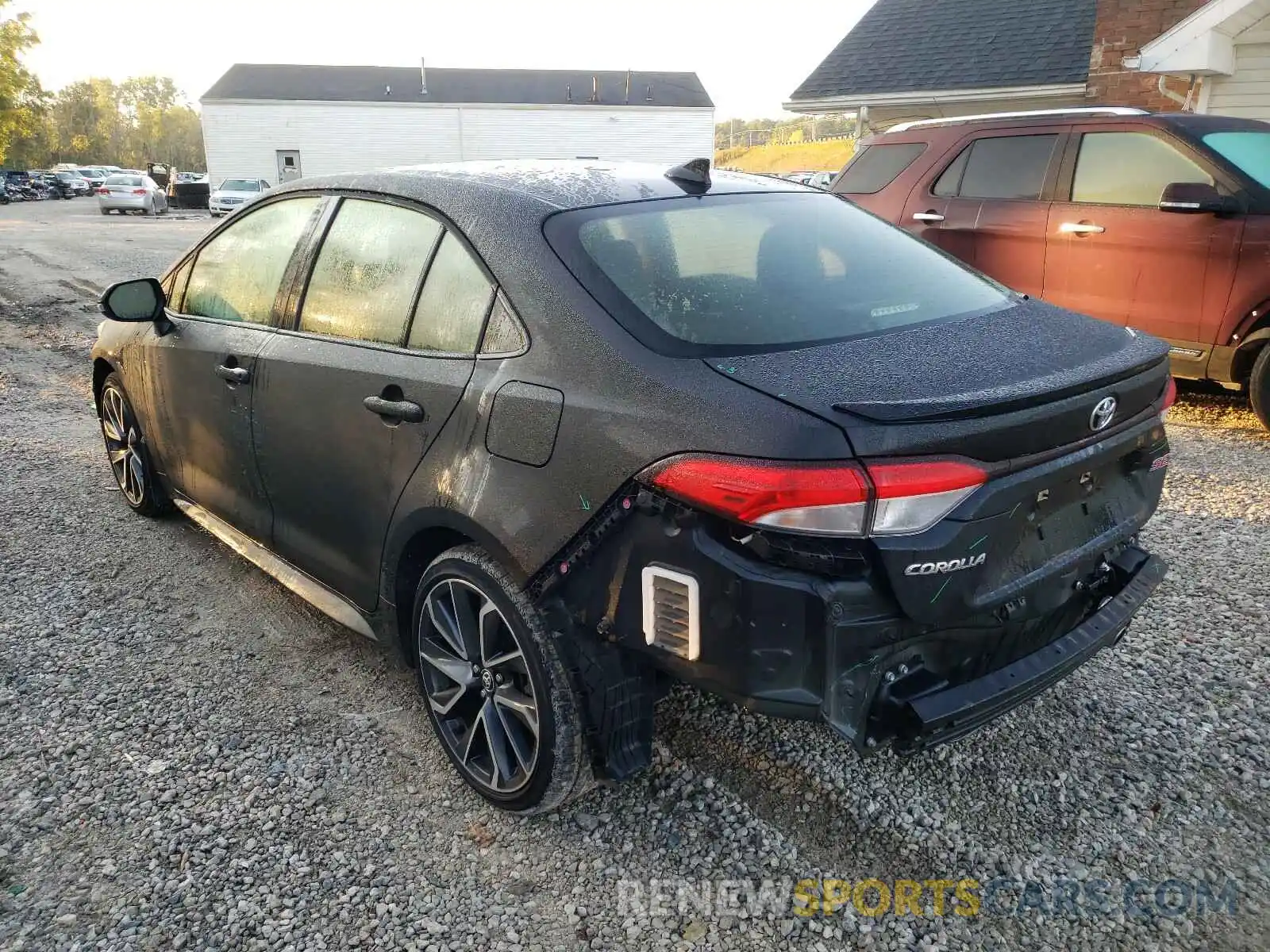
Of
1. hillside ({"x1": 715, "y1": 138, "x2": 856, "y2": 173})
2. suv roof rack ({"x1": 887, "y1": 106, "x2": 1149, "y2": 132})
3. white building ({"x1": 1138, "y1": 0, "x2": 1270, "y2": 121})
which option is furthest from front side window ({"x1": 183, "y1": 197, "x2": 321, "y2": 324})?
hillside ({"x1": 715, "y1": 138, "x2": 856, "y2": 173})

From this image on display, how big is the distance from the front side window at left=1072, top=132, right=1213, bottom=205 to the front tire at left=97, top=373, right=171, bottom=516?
231 inches

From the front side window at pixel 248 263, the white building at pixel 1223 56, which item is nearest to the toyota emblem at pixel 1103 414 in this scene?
the front side window at pixel 248 263

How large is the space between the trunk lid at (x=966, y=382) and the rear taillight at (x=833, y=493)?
0.05m

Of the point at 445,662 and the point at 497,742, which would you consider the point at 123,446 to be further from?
the point at 497,742

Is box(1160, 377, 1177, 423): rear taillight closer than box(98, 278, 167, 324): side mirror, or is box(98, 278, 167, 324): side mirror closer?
box(1160, 377, 1177, 423): rear taillight

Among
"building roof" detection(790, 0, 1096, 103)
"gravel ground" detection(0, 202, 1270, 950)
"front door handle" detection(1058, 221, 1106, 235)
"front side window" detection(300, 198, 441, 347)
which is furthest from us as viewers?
"building roof" detection(790, 0, 1096, 103)

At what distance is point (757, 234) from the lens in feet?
9.35

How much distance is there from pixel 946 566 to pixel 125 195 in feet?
134

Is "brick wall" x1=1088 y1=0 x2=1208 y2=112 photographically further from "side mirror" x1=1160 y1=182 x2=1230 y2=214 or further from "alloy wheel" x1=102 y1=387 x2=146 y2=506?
"alloy wheel" x1=102 y1=387 x2=146 y2=506

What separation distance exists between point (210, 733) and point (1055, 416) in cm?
258

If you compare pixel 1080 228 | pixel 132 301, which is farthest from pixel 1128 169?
pixel 132 301

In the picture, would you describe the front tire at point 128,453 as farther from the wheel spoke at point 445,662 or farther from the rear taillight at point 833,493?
the rear taillight at point 833,493

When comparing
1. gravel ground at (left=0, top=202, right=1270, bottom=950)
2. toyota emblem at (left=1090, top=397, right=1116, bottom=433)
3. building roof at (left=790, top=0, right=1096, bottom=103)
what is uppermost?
building roof at (left=790, top=0, right=1096, bottom=103)

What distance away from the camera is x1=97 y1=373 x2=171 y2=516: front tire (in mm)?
4473
